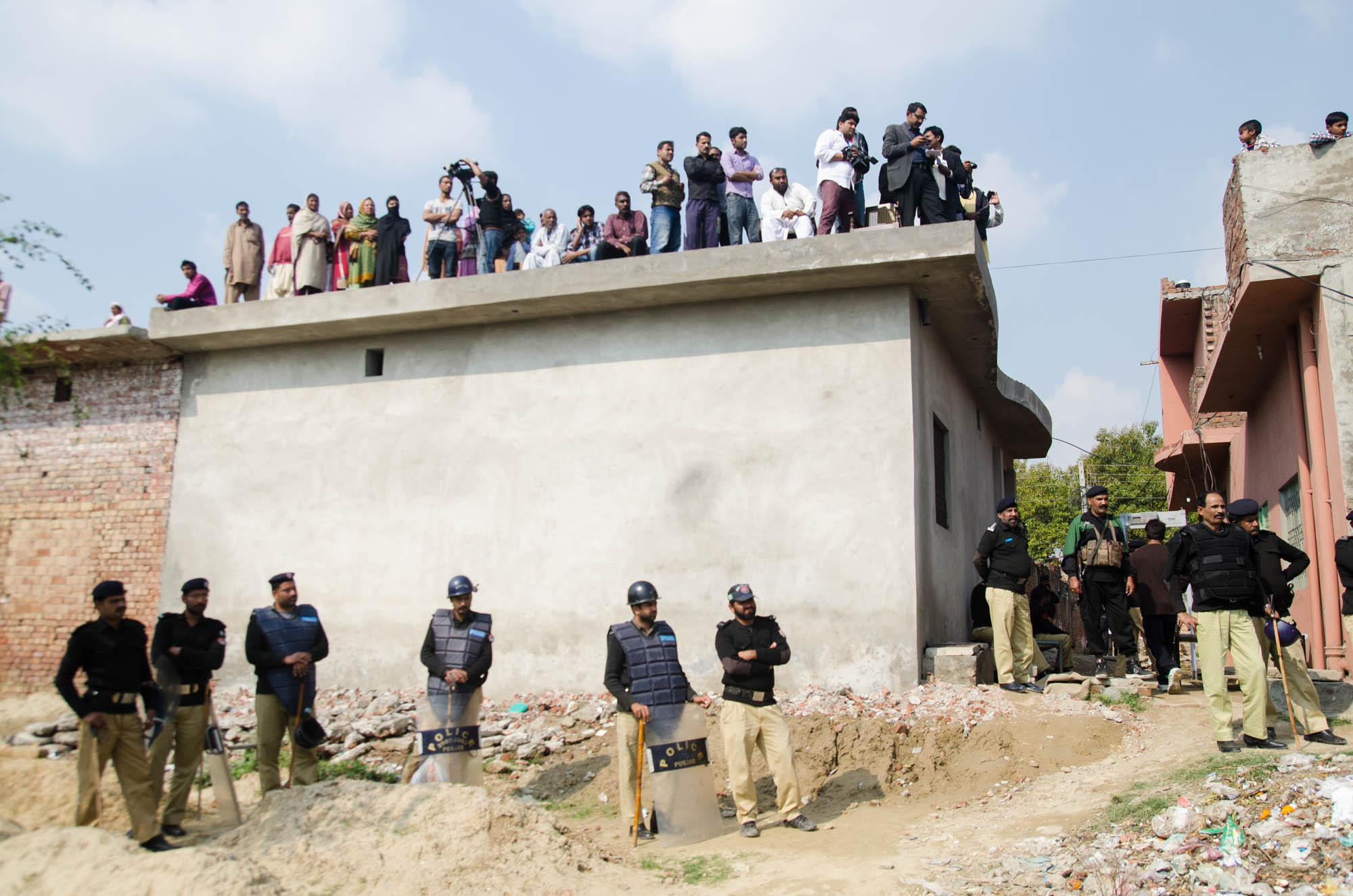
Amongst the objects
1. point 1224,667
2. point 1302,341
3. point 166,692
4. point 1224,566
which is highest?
point 1302,341

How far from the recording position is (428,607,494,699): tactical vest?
8055mm

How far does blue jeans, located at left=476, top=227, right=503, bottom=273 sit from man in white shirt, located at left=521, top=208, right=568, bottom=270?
39 centimetres

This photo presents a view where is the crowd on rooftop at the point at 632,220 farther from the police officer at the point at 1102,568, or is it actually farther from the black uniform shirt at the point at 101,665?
the black uniform shirt at the point at 101,665

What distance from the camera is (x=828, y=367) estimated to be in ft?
33.9

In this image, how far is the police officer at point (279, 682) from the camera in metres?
7.77

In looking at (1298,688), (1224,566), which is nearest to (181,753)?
(1224,566)

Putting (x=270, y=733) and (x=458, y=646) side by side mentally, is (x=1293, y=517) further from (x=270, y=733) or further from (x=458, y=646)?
(x=270, y=733)

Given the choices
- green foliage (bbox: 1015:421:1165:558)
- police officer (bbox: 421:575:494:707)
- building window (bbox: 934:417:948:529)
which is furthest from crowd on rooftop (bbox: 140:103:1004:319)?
green foliage (bbox: 1015:421:1165:558)

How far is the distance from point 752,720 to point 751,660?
45cm

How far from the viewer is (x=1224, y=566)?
24.9ft

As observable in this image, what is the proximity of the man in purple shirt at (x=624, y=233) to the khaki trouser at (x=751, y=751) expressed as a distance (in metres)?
6.09

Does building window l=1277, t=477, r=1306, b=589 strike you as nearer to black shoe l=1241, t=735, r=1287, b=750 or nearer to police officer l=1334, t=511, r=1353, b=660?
police officer l=1334, t=511, r=1353, b=660

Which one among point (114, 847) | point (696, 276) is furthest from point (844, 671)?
point (114, 847)

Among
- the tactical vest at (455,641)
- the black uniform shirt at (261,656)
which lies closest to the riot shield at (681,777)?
the tactical vest at (455,641)
